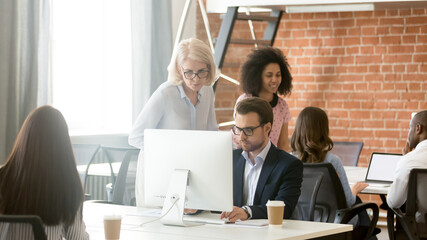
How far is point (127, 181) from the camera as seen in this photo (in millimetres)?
4359

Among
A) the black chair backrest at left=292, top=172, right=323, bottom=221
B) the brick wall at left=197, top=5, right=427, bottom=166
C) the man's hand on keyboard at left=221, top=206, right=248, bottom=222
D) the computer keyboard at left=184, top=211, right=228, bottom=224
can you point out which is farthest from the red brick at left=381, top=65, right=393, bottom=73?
the man's hand on keyboard at left=221, top=206, right=248, bottom=222

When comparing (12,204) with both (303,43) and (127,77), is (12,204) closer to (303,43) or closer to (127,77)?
(127,77)

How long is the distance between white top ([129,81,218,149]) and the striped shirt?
1545 millimetres

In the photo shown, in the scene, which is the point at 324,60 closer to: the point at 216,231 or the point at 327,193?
the point at 327,193

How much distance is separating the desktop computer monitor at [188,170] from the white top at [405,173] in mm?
1597

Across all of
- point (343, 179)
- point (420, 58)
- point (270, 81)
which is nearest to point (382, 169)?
point (343, 179)

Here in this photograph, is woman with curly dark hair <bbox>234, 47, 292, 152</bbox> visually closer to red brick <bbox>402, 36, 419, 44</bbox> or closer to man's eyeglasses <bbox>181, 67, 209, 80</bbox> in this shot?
man's eyeglasses <bbox>181, 67, 209, 80</bbox>

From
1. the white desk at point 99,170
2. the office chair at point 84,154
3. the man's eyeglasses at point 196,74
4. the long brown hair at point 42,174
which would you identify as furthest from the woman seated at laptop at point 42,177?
the office chair at point 84,154

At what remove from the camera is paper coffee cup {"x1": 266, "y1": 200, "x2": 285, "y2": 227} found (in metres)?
3.16

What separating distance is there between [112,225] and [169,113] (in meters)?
1.53

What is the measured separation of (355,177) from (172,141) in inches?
88.3

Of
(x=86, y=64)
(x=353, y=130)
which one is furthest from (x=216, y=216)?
(x=353, y=130)

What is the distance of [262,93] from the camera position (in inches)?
207

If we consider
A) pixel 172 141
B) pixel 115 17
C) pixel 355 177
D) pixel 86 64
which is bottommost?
pixel 355 177
